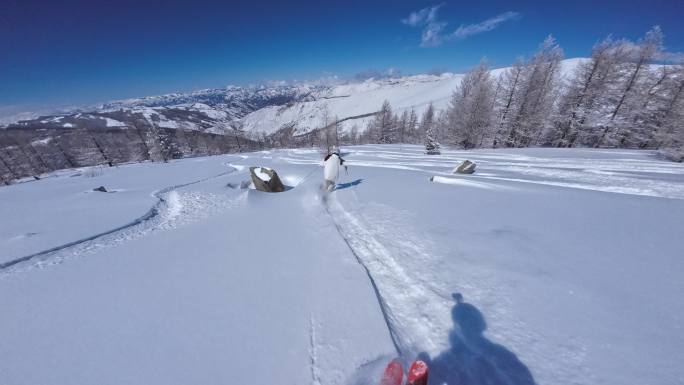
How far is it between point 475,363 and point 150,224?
895 cm

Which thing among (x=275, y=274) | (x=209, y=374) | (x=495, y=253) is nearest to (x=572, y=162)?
(x=495, y=253)

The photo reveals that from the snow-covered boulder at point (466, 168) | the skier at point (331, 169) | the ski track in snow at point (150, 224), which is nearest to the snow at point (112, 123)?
the ski track in snow at point (150, 224)

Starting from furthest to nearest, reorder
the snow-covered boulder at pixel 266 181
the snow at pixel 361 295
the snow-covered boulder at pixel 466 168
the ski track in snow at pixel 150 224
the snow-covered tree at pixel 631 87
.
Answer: the snow-covered tree at pixel 631 87 < the snow-covered boulder at pixel 466 168 < the snow-covered boulder at pixel 266 181 < the ski track in snow at pixel 150 224 < the snow at pixel 361 295

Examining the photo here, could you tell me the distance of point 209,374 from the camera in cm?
261

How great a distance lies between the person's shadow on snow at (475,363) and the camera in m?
2.50

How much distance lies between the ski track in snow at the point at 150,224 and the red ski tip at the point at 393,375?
7.16 metres

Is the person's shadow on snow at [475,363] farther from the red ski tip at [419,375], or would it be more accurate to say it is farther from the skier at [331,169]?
the skier at [331,169]

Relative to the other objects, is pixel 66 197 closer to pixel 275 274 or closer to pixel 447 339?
pixel 275 274

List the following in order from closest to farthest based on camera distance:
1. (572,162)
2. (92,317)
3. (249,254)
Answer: (92,317) < (249,254) < (572,162)

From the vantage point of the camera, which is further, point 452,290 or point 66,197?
point 66,197

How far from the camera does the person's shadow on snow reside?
250cm

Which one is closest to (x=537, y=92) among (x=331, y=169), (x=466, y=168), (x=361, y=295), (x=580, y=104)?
(x=580, y=104)

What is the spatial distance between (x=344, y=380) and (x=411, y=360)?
2.83ft

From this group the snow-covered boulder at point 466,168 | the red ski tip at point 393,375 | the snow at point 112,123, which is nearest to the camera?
the red ski tip at point 393,375
